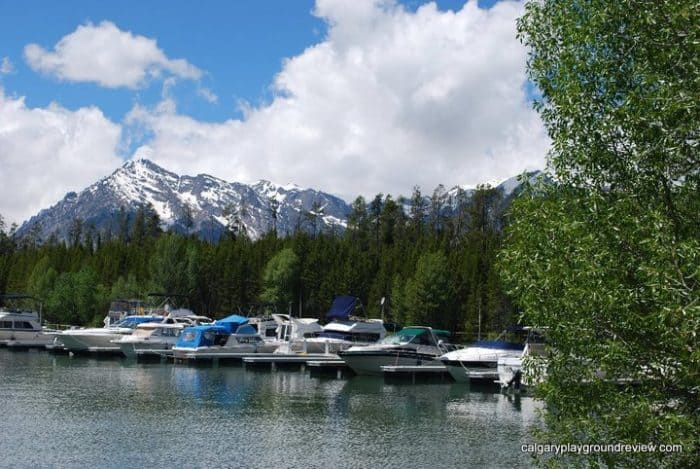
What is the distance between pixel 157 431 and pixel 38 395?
14.1 meters

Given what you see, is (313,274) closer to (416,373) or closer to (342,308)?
(342,308)

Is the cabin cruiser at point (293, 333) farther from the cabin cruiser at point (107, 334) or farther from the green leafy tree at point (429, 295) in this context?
the green leafy tree at point (429, 295)

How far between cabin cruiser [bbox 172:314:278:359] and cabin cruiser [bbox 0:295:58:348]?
2027 cm

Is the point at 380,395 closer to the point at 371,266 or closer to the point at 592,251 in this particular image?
the point at 592,251

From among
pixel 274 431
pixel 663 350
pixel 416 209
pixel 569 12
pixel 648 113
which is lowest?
pixel 274 431

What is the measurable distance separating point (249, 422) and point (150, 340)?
3535 centimetres

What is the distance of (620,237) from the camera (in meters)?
14.4

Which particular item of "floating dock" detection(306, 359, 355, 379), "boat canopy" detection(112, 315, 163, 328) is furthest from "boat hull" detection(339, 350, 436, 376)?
"boat canopy" detection(112, 315, 163, 328)

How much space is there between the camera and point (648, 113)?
14414 millimetres

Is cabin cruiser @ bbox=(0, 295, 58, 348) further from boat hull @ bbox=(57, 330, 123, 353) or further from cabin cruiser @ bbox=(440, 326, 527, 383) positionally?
cabin cruiser @ bbox=(440, 326, 527, 383)

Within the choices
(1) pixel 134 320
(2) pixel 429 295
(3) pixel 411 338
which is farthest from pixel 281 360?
(2) pixel 429 295

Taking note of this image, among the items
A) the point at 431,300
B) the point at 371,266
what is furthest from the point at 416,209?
the point at 431,300

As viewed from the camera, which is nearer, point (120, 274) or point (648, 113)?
point (648, 113)

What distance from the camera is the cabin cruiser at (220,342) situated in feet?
217
